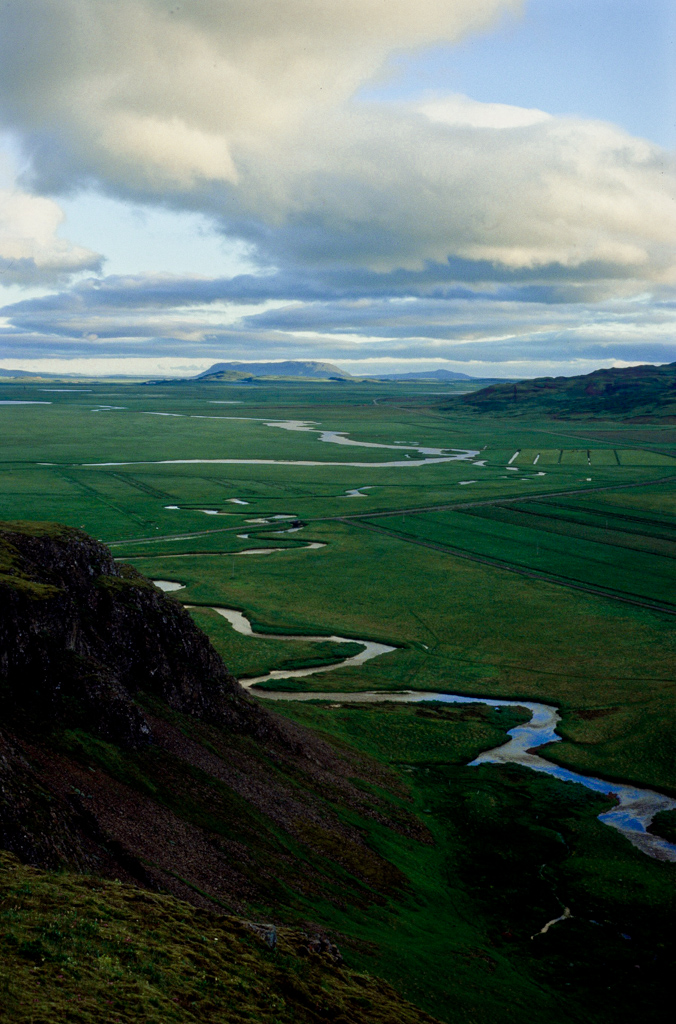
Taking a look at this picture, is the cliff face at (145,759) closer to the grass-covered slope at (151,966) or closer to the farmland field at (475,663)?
the grass-covered slope at (151,966)

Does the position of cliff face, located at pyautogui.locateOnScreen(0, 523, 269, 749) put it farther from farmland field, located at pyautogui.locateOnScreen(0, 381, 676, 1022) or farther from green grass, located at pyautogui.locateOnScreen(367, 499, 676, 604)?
green grass, located at pyautogui.locateOnScreen(367, 499, 676, 604)

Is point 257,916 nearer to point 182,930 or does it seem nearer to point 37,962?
point 182,930

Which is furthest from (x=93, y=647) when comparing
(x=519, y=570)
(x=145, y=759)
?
(x=519, y=570)

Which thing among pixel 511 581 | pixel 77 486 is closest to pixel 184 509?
pixel 77 486

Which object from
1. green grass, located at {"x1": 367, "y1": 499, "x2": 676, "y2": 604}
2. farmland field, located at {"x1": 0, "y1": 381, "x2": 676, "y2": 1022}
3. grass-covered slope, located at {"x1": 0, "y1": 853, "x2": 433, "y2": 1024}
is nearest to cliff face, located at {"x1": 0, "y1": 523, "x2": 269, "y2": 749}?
grass-covered slope, located at {"x1": 0, "y1": 853, "x2": 433, "y2": 1024}

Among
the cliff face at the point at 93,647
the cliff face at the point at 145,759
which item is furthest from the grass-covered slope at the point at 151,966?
the cliff face at the point at 93,647

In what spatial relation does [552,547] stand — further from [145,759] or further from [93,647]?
[145,759]
